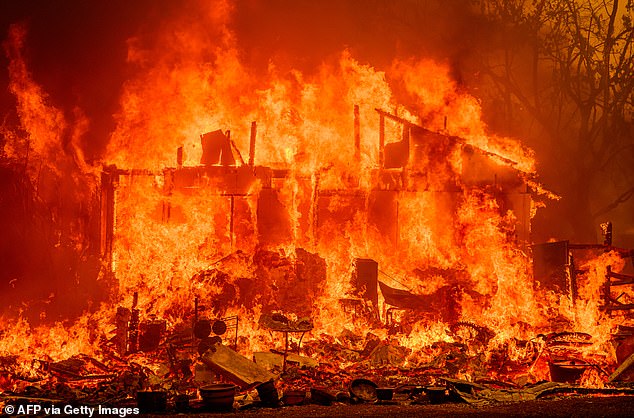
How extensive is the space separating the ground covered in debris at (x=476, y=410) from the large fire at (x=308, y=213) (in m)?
1.83

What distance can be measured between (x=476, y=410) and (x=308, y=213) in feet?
31.9

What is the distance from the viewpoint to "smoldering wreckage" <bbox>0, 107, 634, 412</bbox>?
406 inches

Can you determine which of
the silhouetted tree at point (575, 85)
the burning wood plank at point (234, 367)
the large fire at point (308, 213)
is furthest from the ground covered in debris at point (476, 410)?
the silhouetted tree at point (575, 85)

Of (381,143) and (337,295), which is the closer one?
(337,295)

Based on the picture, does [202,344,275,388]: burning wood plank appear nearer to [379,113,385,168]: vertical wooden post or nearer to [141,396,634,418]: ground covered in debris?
[141,396,634,418]: ground covered in debris

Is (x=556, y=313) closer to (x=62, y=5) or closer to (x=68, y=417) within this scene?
(x=68, y=417)

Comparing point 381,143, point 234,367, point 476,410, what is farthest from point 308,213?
point 476,410

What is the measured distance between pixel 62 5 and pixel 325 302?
1410 cm

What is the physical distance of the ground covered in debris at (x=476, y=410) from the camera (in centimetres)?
830

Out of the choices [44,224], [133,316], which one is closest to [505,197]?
[133,316]

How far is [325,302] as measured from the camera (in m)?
14.4

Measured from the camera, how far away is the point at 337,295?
14953 millimetres

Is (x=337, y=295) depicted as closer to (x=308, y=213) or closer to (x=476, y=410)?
(x=308, y=213)

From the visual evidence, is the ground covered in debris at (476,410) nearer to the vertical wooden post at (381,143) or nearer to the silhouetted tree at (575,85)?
the vertical wooden post at (381,143)
